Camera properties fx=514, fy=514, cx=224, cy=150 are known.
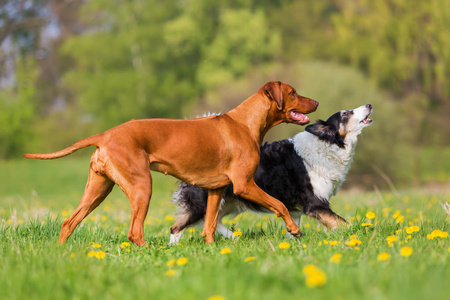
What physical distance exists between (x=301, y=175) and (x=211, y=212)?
1.15 m

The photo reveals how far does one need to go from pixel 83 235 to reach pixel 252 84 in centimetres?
1963

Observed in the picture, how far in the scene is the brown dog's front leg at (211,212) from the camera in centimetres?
495

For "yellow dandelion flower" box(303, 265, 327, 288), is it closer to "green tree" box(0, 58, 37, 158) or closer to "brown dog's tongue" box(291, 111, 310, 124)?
"brown dog's tongue" box(291, 111, 310, 124)

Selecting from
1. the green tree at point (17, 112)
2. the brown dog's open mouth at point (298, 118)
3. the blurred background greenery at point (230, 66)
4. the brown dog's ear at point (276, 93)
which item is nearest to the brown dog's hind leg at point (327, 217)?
the brown dog's open mouth at point (298, 118)

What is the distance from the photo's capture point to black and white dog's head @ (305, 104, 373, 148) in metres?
5.64

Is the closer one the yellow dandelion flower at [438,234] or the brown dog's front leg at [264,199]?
the yellow dandelion flower at [438,234]

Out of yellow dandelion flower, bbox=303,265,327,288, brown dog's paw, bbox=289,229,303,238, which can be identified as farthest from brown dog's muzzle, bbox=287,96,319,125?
yellow dandelion flower, bbox=303,265,327,288

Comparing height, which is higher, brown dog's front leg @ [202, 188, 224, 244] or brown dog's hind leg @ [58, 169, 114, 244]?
brown dog's hind leg @ [58, 169, 114, 244]

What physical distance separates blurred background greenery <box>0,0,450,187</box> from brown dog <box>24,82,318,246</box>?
Answer: 48.2ft

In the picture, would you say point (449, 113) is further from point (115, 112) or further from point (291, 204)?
point (291, 204)

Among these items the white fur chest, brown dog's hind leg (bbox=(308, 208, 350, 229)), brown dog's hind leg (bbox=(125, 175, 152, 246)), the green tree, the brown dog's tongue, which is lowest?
the green tree

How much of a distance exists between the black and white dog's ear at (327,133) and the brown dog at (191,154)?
0.71 meters

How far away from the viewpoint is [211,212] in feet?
16.6

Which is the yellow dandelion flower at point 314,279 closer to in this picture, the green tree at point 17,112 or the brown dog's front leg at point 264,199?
the brown dog's front leg at point 264,199
